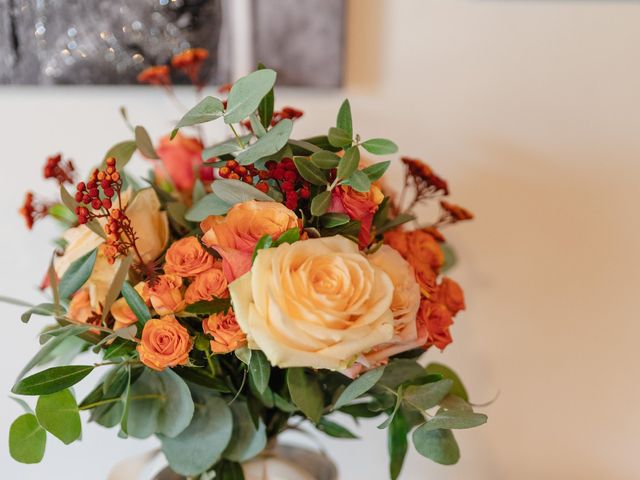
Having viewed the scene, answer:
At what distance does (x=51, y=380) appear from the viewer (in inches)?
23.7

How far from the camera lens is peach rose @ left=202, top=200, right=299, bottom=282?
22.3 inches

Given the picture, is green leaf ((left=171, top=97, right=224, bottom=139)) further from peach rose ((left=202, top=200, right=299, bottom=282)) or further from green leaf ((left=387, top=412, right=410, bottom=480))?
green leaf ((left=387, top=412, right=410, bottom=480))

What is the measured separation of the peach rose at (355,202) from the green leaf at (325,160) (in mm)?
24

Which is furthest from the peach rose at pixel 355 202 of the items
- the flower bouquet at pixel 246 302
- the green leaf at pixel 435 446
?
the green leaf at pixel 435 446

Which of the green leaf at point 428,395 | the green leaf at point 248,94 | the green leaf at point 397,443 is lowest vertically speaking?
the green leaf at point 397,443

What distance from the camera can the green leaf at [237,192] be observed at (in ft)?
1.92

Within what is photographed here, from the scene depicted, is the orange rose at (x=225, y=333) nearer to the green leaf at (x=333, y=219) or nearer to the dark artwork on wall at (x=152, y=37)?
the green leaf at (x=333, y=219)

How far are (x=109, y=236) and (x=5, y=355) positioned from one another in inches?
18.2

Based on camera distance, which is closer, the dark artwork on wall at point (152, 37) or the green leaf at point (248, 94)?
the green leaf at point (248, 94)

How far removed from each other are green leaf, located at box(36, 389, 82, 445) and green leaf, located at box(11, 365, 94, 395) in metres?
0.03

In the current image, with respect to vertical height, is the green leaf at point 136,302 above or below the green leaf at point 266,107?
below

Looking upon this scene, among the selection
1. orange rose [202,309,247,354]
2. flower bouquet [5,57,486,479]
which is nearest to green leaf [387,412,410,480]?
flower bouquet [5,57,486,479]

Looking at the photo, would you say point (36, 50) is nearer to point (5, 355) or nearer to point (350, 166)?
point (5, 355)

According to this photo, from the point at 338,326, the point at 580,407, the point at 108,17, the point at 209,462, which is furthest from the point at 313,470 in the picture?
the point at 108,17
